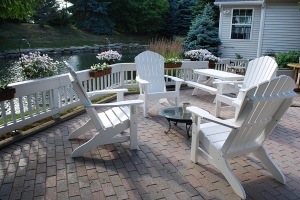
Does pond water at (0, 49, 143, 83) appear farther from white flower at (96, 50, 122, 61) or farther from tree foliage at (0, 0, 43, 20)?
tree foliage at (0, 0, 43, 20)

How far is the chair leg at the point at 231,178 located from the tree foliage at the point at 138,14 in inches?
1031

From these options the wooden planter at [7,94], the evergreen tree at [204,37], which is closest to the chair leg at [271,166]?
the wooden planter at [7,94]

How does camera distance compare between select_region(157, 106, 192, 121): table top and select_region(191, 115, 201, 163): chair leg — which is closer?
select_region(191, 115, 201, 163): chair leg

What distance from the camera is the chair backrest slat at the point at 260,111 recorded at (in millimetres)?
1978

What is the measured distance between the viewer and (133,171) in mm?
2574

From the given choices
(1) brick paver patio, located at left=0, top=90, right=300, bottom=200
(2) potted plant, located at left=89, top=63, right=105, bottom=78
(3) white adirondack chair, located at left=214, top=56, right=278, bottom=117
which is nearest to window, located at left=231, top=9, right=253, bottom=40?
(3) white adirondack chair, located at left=214, top=56, right=278, bottom=117

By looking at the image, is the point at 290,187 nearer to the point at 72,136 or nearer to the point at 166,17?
the point at 72,136

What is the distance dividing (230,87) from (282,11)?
6930mm

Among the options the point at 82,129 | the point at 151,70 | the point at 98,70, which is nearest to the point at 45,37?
the point at 98,70

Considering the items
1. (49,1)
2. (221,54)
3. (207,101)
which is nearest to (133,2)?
(49,1)

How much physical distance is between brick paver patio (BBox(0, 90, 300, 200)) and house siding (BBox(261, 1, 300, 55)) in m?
8.17

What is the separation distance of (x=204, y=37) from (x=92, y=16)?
17.4m

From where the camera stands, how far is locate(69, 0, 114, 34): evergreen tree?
83.6ft

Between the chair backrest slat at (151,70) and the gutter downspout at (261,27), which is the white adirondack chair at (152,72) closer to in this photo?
the chair backrest slat at (151,70)
